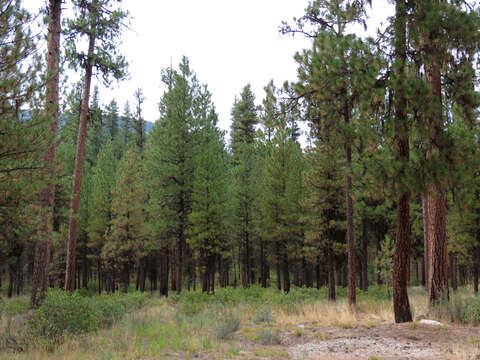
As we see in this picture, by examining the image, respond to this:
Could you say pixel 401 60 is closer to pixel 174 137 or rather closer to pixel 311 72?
pixel 311 72

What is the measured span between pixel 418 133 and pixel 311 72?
2.98m

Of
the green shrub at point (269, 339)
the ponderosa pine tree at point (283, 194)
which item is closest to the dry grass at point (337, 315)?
the green shrub at point (269, 339)

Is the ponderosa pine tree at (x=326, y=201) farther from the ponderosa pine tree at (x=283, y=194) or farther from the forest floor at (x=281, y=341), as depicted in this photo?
the forest floor at (x=281, y=341)

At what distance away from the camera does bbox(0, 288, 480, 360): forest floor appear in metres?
6.78

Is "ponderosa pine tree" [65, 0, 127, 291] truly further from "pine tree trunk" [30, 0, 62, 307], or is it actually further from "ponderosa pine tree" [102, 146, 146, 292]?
"ponderosa pine tree" [102, 146, 146, 292]

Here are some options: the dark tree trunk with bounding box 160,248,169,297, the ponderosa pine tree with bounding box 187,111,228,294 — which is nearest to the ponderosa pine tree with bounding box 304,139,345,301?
the ponderosa pine tree with bounding box 187,111,228,294

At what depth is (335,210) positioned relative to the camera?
20.0m

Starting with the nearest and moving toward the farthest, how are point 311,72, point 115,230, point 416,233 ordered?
point 311,72, point 115,230, point 416,233

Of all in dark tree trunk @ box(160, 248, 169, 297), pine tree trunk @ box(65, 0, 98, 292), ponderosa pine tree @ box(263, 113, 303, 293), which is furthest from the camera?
dark tree trunk @ box(160, 248, 169, 297)

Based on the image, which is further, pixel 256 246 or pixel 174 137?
pixel 256 246

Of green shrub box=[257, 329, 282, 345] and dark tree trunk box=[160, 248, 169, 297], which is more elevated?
green shrub box=[257, 329, 282, 345]

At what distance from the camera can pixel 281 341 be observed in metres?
8.51

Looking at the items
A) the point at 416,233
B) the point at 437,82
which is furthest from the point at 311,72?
the point at 416,233

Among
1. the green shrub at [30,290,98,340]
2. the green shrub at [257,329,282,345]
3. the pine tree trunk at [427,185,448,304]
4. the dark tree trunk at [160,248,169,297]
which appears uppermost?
the pine tree trunk at [427,185,448,304]
